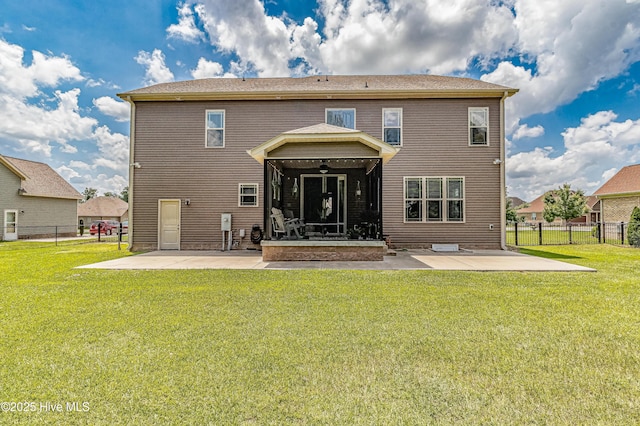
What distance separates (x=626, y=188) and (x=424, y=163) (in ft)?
57.2

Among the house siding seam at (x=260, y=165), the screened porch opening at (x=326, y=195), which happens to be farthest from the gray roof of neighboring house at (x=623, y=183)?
the screened porch opening at (x=326, y=195)

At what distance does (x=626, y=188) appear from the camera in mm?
18328

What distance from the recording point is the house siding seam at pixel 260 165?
10.4 m

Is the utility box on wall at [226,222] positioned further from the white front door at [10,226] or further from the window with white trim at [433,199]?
the white front door at [10,226]

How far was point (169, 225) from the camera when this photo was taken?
10688mm

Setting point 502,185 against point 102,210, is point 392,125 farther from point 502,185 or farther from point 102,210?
point 102,210

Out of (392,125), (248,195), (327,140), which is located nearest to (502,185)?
(392,125)

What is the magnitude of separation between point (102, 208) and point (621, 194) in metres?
53.3

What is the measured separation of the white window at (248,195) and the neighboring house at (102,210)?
35286 mm

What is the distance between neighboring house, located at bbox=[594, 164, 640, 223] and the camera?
17.8 metres

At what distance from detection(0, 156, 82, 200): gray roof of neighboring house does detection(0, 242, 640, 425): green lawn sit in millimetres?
19405

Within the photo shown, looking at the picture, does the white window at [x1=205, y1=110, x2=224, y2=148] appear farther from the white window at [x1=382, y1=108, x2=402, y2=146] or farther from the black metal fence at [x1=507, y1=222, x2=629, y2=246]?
the black metal fence at [x1=507, y1=222, x2=629, y2=246]

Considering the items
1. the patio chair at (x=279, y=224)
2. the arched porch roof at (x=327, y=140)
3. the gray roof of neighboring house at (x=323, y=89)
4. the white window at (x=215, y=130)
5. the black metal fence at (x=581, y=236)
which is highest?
the gray roof of neighboring house at (x=323, y=89)

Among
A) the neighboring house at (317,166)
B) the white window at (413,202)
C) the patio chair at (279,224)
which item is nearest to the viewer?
the patio chair at (279,224)
